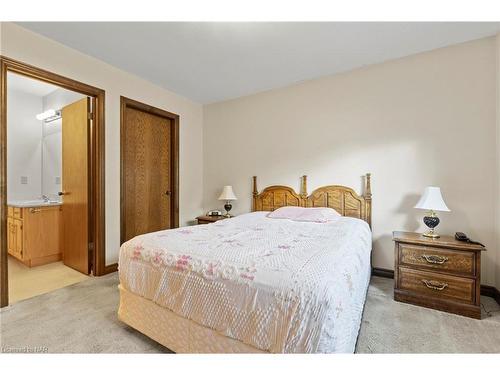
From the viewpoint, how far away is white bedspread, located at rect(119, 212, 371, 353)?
3.18 ft

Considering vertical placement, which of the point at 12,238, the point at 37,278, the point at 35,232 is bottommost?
the point at 37,278

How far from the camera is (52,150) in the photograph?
3.93m

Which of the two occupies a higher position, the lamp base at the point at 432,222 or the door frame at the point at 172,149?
the door frame at the point at 172,149

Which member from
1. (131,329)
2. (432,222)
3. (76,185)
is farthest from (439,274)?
(76,185)

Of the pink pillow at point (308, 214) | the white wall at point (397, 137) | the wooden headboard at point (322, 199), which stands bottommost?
the pink pillow at point (308, 214)

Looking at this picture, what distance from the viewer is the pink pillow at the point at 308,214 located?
2.55 metres

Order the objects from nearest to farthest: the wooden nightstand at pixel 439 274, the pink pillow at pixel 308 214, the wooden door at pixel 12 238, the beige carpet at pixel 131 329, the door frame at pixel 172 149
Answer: the beige carpet at pixel 131 329 → the wooden nightstand at pixel 439 274 → the pink pillow at pixel 308 214 → the door frame at pixel 172 149 → the wooden door at pixel 12 238

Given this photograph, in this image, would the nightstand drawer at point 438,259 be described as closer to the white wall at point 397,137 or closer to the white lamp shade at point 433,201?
the white lamp shade at point 433,201

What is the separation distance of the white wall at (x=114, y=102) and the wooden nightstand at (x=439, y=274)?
3.10 meters

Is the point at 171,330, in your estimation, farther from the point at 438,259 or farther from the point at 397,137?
the point at 397,137

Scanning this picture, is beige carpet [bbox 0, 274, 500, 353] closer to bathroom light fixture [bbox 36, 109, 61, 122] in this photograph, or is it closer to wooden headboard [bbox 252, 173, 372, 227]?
wooden headboard [bbox 252, 173, 372, 227]

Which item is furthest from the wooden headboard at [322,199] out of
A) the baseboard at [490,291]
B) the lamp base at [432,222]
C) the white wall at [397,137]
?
the baseboard at [490,291]

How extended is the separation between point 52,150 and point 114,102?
201cm
